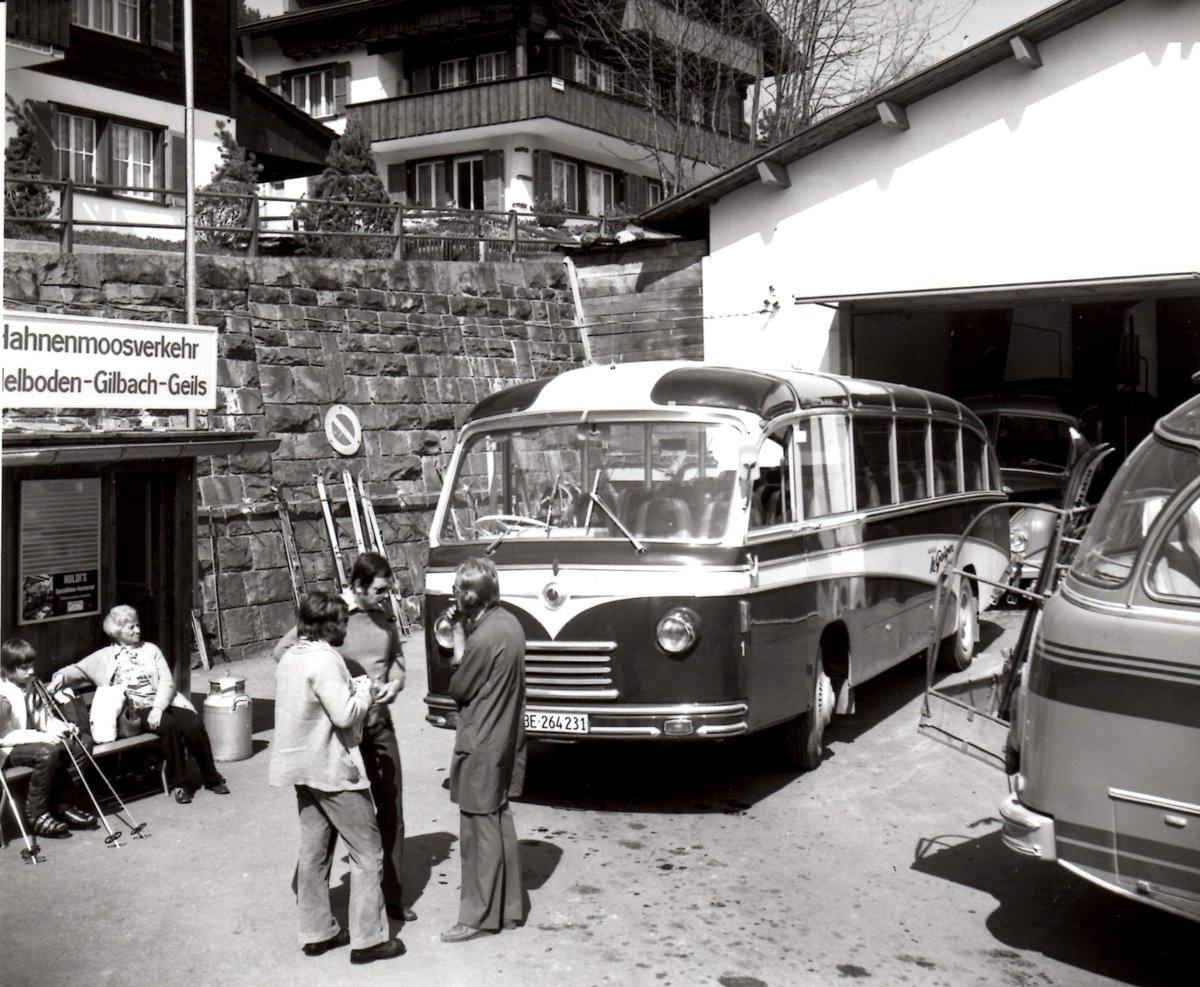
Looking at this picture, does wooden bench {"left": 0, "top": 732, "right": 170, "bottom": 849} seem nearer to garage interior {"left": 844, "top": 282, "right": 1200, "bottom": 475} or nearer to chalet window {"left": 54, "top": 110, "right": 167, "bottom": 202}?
garage interior {"left": 844, "top": 282, "right": 1200, "bottom": 475}

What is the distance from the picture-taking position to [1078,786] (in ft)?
18.0

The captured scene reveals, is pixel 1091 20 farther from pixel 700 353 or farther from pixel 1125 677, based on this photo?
pixel 1125 677

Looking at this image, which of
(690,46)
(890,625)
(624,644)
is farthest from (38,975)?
(690,46)

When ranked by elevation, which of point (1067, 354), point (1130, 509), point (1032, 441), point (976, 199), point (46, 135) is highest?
point (46, 135)

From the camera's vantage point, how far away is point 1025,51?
1630 cm

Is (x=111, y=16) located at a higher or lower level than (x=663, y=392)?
higher

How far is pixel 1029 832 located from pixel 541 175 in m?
33.5

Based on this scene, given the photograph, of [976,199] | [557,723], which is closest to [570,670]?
[557,723]

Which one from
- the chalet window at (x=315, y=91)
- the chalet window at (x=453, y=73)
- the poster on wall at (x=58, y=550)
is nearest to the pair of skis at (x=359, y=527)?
the poster on wall at (x=58, y=550)

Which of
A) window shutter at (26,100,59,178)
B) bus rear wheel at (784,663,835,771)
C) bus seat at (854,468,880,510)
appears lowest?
bus rear wheel at (784,663,835,771)

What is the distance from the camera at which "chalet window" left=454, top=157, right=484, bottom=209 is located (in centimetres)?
3831

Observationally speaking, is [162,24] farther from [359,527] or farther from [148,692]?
[148,692]

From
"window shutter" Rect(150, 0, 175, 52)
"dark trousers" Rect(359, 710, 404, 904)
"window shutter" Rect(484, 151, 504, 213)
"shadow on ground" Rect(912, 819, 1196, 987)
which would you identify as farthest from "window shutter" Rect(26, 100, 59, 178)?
"shadow on ground" Rect(912, 819, 1196, 987)

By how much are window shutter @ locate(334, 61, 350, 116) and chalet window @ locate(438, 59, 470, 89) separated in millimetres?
2904
